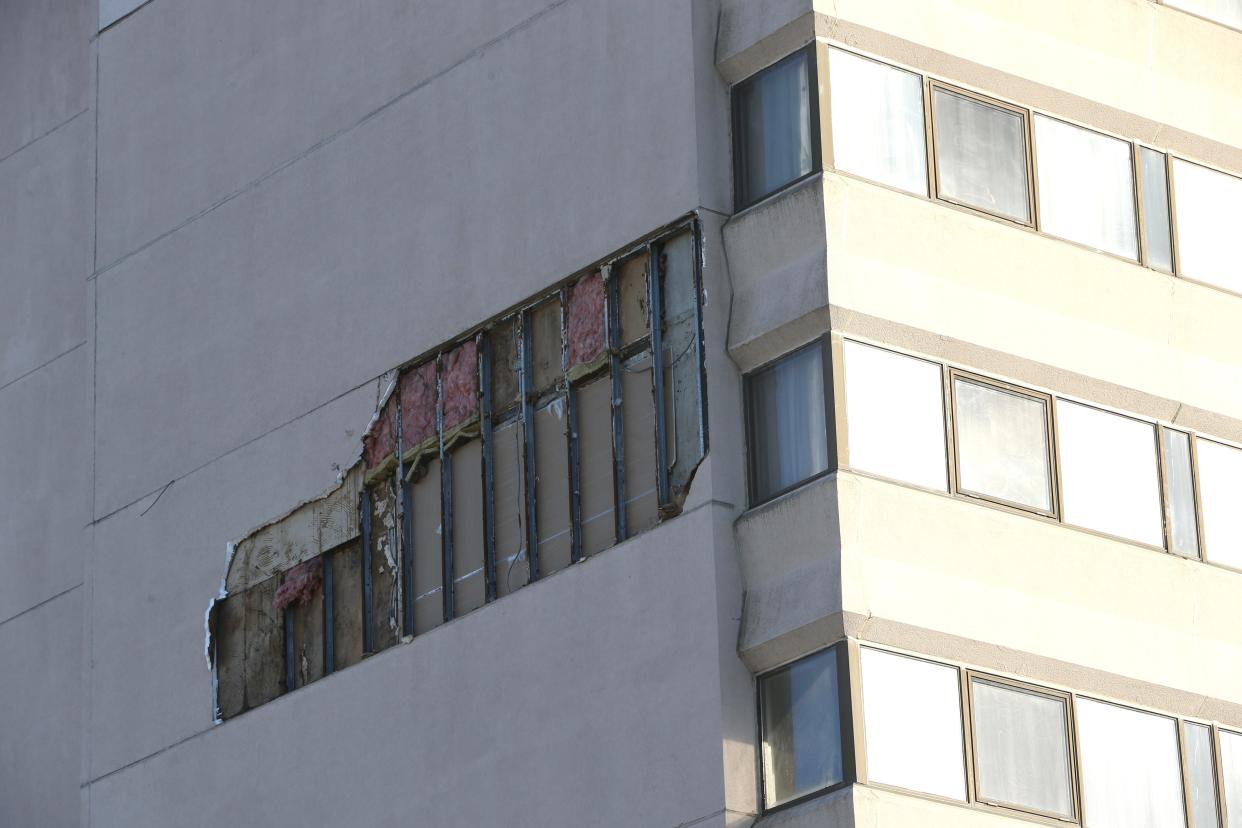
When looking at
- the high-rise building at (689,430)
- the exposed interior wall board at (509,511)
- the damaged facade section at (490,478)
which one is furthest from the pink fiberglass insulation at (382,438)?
the exposed interior wall board at (509,511)

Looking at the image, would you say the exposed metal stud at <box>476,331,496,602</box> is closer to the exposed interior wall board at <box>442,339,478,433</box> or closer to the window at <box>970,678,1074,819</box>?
the exposed interior wall board at <box>442,339,478,433</box>

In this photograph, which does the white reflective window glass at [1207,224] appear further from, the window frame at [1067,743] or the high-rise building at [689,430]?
the window frame at [1067,743]

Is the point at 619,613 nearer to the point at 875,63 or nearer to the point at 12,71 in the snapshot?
the point at 875,63

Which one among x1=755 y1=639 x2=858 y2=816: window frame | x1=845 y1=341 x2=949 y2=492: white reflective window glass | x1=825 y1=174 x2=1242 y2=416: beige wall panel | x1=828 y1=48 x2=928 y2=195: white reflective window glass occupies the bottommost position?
x1=755 y1=639 x2=858 y2=816: window frame

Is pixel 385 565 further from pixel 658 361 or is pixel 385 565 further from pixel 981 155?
pixel 981 155

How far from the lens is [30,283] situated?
41.3 meters

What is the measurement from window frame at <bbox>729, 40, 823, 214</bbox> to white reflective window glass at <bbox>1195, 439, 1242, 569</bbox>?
548cm

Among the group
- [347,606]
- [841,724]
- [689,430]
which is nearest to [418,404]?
[347,606]

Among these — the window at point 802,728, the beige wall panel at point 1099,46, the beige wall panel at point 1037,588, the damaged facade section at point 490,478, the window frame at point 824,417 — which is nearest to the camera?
the window at point 802,728

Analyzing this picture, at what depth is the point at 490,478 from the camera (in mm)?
31766

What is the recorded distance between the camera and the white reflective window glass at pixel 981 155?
98.5 ft

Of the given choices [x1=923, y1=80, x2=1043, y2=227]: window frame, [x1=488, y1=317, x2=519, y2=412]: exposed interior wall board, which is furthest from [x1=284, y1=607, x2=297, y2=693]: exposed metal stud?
[x1=923, y1=80, x2=1043, y2=227]: window frame

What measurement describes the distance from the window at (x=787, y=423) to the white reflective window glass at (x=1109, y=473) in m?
2.91

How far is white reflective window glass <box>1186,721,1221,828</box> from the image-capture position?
29.2 metres
